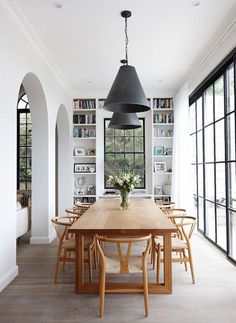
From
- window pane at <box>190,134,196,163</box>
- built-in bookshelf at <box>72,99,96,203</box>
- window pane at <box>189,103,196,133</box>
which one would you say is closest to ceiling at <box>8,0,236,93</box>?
window pane at <box>189,103,196,133</box>

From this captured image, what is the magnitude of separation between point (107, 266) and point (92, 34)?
3.25 meters

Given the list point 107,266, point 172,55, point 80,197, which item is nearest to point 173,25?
point 172,55

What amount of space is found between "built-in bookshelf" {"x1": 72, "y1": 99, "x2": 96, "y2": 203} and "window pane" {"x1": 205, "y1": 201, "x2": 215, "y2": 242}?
2955 millimetres

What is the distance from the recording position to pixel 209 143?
5504mm

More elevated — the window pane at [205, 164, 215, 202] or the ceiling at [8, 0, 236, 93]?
the ceiling at [8, 0, 236, 93]

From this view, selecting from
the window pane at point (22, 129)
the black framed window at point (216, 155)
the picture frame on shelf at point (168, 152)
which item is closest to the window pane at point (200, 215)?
the black framed window at point (216, 155)

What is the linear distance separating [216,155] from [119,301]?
9.99ft

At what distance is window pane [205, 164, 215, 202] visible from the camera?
529 centimetres

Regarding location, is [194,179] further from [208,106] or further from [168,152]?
[208,106]

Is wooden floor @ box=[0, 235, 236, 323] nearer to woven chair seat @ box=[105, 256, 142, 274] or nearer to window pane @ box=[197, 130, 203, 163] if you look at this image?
woven chair seat @ box=[105, 256, 142, 274]

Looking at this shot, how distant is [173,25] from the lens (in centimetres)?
409

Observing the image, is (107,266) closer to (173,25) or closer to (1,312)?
(1,312)

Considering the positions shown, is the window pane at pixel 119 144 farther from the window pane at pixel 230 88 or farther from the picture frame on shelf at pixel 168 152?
the window pane at pixel 230 88

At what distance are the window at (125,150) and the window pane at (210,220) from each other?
2.41m
